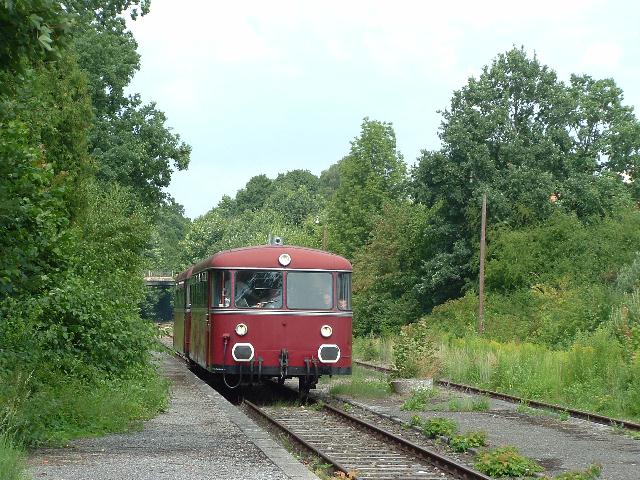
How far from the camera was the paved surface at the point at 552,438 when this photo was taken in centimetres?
1281

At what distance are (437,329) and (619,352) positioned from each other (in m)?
22.2

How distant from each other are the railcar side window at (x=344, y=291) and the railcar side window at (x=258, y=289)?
116 centimetres

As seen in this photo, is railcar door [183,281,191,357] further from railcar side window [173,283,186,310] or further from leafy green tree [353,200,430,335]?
leafy green tree [353,200,430,335]

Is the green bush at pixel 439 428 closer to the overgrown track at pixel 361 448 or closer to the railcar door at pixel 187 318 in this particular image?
the overgrown track at pixel 361 448

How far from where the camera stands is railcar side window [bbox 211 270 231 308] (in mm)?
20906

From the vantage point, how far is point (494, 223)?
4812 cm

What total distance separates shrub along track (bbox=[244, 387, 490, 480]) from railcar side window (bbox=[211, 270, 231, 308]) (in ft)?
7.40

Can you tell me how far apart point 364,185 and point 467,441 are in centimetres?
5509

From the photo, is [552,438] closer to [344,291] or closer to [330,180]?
[344,291]

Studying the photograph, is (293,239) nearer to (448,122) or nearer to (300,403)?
(448,122)

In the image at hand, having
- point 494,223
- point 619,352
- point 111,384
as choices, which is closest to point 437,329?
point 494,223

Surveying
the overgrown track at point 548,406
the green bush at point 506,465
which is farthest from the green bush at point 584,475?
the overgrown track at point 548,406

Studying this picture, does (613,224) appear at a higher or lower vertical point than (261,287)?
higher

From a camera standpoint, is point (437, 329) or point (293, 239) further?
point (293, 239)
